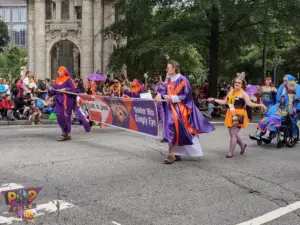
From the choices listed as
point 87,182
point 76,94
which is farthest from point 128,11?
point 87,182

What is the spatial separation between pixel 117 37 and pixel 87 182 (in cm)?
1848

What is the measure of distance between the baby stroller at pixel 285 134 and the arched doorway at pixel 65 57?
27394 mm

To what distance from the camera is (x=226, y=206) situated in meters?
5.57

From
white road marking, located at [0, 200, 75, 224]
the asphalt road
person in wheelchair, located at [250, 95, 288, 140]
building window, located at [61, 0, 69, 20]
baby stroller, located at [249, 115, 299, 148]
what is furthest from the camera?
building window, located at [61, 0, 69, 20]

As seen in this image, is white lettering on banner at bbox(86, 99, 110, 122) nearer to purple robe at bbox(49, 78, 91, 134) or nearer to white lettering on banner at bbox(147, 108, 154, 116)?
purple robe at bbox(49, 78, 91, 134)

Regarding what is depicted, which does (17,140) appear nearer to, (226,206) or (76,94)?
(76,94)

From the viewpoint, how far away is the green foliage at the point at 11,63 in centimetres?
6950

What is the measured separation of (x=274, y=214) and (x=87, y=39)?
31802 mm

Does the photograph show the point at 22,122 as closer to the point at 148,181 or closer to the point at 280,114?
the point at 280,114

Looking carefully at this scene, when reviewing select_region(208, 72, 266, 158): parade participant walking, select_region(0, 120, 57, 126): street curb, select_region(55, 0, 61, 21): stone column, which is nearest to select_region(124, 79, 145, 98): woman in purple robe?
select_region(0, 120, 57, 126): street curb

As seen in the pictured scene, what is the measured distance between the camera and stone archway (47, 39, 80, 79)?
124ft

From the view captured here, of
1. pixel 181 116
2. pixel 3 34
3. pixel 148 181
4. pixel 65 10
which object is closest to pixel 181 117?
pixel 181 116

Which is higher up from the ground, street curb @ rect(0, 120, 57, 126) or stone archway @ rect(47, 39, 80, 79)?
stone archway @ rect(47, 39, 80, 79)

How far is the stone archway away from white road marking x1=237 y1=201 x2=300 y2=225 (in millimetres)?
32276
